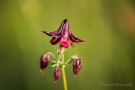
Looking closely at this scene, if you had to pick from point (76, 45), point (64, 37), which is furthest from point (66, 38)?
point (76, 45)

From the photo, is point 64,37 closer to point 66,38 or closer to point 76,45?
point 66,38

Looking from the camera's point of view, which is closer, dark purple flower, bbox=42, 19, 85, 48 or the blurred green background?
dark purple flower, bbox=42, 19, 85, 48

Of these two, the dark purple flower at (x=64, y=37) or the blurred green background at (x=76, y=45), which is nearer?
the dark purple flower at (x=64, y=37)

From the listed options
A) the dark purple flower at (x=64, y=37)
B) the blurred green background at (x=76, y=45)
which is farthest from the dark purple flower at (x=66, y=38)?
the blurred green background at (x=76, y=45)

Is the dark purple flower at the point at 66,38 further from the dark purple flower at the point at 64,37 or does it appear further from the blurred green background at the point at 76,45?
the blurred green background at the point at 76,45

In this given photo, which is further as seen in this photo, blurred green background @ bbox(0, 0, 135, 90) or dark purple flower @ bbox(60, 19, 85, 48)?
blurred green background @ bbox(0, 0, 135, 90)

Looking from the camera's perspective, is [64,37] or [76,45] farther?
[76,45]

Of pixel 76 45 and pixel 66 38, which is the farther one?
pixel 76 45

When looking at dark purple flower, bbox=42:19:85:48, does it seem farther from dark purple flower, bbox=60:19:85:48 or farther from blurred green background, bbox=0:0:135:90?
blurred green background, bbox=0:0:135:90

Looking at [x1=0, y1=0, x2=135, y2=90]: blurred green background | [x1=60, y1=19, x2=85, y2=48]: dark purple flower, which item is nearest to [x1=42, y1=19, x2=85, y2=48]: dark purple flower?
[x1=60, y1=19, x2=85, y2=48]: dark purple flower
